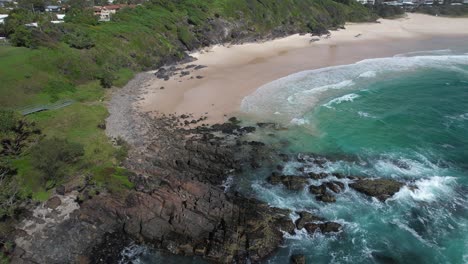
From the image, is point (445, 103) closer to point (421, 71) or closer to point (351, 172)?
point (421, 71)

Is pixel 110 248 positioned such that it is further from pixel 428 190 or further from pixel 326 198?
pixel 428 190

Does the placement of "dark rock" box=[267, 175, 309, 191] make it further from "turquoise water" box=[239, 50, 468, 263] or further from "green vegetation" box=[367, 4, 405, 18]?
"green vegetation" box=[367, 4, 405, 18]

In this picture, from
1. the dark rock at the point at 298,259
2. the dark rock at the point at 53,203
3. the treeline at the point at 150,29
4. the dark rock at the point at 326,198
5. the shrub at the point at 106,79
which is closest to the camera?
the dark rock at the point at 298,259

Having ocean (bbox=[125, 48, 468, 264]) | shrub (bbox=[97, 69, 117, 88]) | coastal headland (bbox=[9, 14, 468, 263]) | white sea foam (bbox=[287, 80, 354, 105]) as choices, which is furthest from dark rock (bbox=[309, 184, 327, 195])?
shrub (bbox=[97, 69, 117, 88])

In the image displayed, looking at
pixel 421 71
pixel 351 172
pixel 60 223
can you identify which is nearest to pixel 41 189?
pixel 60 223

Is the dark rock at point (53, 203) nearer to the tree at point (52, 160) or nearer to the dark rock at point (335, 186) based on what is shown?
the tree at point (52, 160)

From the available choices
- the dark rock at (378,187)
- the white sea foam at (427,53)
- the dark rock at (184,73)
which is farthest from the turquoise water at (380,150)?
the dark rock at (184,73)
